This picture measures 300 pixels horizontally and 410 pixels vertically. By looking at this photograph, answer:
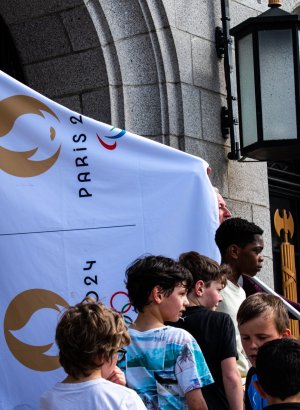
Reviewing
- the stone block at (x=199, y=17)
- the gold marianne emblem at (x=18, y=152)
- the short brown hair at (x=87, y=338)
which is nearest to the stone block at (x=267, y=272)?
the stone block at (x=199, y=17)

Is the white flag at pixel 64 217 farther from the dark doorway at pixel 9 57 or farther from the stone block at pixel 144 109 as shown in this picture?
the dark doorway at pixel 9 57

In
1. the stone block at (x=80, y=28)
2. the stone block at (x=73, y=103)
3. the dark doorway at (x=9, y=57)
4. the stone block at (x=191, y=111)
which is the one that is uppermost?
the stone block at (x=80, y=28)

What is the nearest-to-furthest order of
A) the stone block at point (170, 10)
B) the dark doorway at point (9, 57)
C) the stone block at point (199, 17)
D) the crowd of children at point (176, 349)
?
the crowd of children at point (176, 349) → the stone block at point (170, 10) → the stone block at point (199, 17) → the dark doorway at point (9, 57)

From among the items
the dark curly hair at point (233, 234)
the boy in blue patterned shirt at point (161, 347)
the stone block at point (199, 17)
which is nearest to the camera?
the boy in blue patterned shirt at point (161, 347)

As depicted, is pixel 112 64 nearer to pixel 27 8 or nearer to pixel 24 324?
pixel 27 8

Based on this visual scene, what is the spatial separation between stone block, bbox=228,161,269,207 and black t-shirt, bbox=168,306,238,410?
3.28m

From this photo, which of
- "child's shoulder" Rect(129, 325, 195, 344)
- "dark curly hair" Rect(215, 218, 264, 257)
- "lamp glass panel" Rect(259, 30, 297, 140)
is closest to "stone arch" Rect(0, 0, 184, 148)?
"lamp glass panel" Rect(259, 30, 297, 140)

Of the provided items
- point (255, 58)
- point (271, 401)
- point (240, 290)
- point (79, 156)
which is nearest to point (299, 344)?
point (271, 401)

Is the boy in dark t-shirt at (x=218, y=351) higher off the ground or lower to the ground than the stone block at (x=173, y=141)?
lower

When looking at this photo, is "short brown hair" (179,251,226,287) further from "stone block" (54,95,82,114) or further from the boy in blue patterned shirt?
"stone block" (54,95,82,114)

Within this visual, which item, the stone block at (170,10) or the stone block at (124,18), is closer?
the stone block at (124,18)

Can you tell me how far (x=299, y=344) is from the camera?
13.1 ft

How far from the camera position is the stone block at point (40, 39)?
831 cm

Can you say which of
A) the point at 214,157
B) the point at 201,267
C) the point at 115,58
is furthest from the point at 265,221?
the point at 201,267
